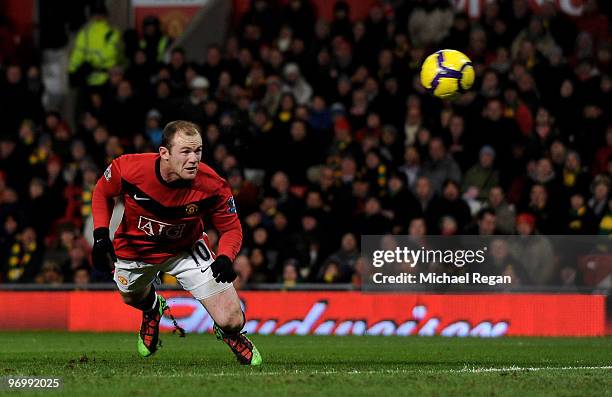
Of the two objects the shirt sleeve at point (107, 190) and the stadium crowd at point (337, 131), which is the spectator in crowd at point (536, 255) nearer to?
the stadium crowd at point (337, 131)

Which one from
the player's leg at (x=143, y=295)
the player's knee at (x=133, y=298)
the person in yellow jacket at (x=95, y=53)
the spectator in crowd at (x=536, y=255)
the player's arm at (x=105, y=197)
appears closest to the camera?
the player's arm at (x=105, y=197)

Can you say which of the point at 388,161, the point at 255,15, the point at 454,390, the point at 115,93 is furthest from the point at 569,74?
the point at 454,390

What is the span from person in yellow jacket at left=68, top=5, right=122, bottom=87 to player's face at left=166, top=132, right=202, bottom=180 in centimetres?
1151

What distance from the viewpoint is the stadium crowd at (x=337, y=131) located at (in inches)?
648

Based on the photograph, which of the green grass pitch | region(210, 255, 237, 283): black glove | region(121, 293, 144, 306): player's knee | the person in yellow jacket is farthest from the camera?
the person in yellow jacket

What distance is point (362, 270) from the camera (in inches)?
629

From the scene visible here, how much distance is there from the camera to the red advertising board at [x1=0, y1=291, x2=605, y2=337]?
1539 centimetres

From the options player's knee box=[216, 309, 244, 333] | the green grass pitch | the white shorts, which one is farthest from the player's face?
the green grass pitch

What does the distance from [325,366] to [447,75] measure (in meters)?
4.40

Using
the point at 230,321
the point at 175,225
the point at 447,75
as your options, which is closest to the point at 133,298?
the point at 175,225

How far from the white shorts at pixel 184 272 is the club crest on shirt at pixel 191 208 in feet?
1.97

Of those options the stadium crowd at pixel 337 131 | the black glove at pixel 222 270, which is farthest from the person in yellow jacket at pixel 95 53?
the black glove at pixel 222 270

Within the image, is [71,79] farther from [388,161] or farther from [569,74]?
[569,74]

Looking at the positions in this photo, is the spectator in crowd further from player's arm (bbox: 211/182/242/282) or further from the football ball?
player's arm (bbox: 211/182/242/282)
